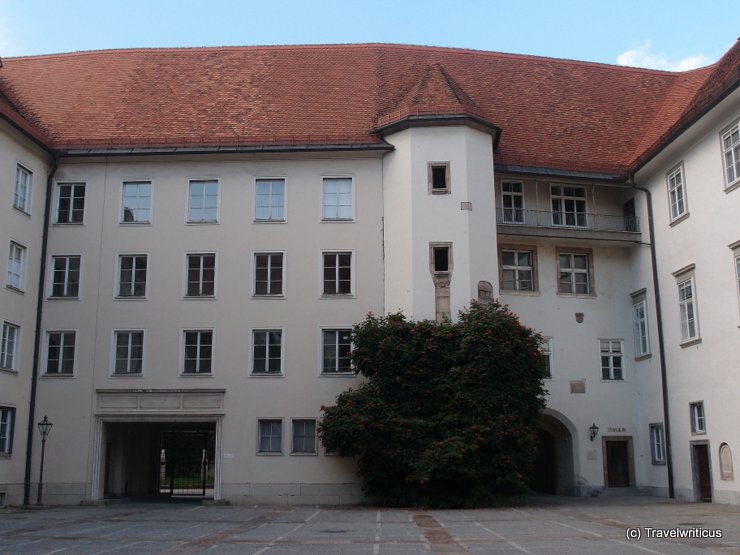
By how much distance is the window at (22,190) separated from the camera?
26812 millimetres

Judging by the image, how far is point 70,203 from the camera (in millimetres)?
28719

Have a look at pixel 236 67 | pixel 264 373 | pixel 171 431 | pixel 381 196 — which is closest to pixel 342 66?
pixel 236 67

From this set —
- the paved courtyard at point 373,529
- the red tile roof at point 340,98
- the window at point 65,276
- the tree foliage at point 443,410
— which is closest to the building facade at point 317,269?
the window at point 65,276

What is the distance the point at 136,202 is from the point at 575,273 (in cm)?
1507

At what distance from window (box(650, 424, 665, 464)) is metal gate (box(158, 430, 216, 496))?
15971 mm

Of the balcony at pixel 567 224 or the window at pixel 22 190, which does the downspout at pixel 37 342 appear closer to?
the window at pixel 22 190

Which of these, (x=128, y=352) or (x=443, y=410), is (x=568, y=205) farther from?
(x=128, y=352)

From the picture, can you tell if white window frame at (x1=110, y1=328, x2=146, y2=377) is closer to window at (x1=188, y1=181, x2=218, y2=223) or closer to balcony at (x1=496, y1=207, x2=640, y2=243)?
window at (x1=188, y1=181, x2=218, y2=223)

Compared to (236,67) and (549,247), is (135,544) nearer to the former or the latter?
(549,247)

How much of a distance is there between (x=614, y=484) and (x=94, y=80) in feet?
77.7

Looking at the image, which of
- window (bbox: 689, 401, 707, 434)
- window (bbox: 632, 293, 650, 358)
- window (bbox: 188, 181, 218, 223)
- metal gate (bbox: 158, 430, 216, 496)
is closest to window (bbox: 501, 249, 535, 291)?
window (bbox: 632, 293, 650, 358)

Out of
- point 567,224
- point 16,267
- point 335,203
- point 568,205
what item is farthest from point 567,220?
point 16,267

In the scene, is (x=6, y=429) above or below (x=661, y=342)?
below

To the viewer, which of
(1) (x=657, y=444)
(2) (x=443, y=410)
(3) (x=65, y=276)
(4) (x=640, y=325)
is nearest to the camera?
(2) (x=443, y=410)
